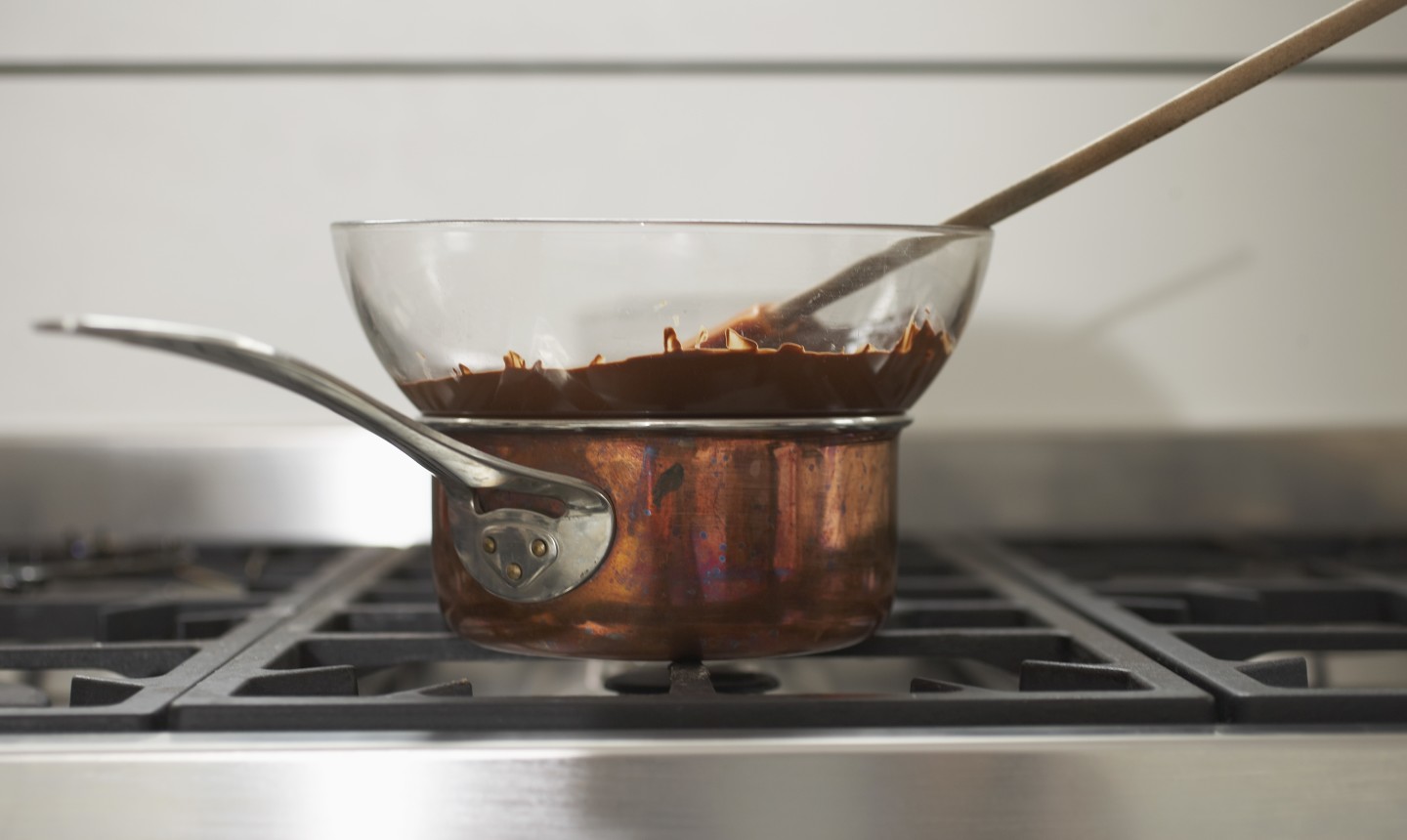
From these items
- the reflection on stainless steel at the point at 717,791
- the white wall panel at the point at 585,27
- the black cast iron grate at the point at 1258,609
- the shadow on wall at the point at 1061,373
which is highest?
the white wall panel at the point at 585,27

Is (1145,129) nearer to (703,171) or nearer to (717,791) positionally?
(717,791)

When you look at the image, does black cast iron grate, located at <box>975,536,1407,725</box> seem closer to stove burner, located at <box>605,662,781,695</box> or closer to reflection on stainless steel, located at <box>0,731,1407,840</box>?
reflection on stainless steel, located at <box>0,731,1407,840</box>

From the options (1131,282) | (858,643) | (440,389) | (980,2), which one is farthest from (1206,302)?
(440,389)

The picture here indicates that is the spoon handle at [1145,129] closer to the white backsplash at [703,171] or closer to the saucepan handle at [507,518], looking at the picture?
the saucepan handle at [507,518]

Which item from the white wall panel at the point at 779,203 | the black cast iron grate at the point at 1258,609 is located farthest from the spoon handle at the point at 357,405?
the white wall panel at the point at 779,203

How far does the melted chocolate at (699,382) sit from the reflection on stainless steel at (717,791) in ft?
0.43

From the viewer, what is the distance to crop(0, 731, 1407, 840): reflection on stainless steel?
390mm

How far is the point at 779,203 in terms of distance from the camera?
3.00 feet

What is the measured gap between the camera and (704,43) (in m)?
0.90

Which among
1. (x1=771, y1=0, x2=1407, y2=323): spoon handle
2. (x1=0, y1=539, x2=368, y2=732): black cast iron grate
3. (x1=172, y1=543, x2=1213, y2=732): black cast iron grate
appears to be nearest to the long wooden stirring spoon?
(x1=771, y1=0, x2=1407, y2=323): spoon handle

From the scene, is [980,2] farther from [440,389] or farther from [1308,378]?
[440,389]

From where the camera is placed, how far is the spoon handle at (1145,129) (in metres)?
0.46

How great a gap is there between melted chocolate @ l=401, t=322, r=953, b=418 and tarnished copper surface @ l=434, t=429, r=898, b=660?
1cm

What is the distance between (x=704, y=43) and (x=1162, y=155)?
359 millimetres
